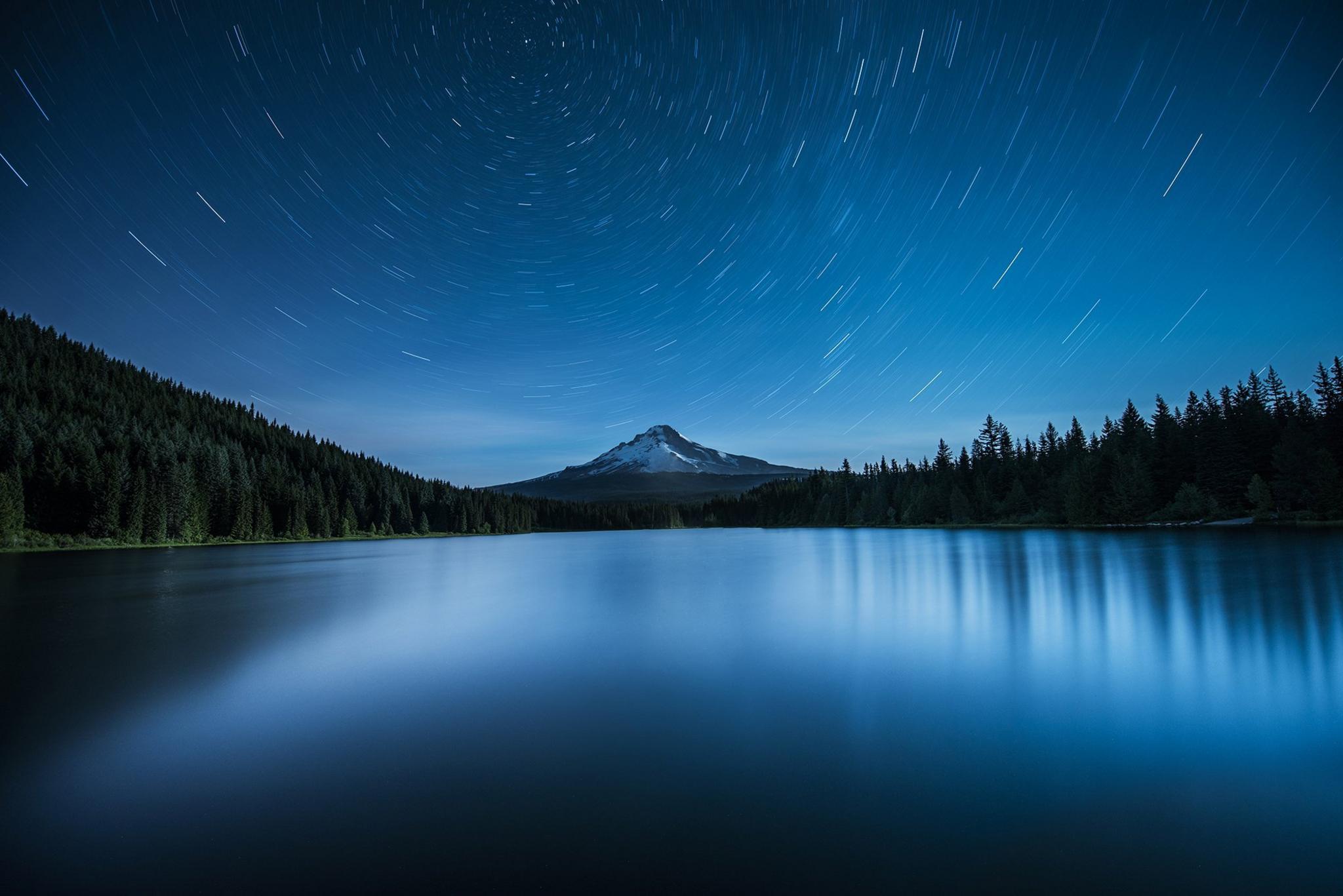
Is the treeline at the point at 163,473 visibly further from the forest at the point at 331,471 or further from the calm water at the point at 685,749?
the calm water at the point at 685,749

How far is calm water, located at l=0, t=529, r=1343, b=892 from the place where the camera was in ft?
16.1

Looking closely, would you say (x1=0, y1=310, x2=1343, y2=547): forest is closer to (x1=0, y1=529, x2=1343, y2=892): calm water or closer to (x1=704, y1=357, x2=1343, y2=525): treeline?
(x1=704, y1=357, x2=1343, y2=525): treeline

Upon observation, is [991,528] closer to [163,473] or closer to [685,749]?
[685,749]

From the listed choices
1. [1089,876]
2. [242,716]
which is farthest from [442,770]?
[1089,876]

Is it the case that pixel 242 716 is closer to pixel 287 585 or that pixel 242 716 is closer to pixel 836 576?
pixel 287 585

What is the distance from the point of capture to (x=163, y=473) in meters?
65.9

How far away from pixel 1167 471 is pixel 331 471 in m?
125

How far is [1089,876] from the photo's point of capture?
458 cm

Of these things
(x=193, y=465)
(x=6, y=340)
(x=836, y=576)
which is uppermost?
(x=6, y=340)

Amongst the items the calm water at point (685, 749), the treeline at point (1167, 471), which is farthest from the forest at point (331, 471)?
the calm water at point (685, 749)

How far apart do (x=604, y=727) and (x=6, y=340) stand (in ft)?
550

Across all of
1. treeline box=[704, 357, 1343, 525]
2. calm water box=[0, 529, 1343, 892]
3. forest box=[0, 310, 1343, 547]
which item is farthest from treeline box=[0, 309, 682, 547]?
treeline box=[704, 357, 1343, 525]

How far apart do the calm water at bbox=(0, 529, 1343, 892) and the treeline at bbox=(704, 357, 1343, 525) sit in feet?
167

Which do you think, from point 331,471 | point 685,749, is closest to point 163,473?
point 331,471
